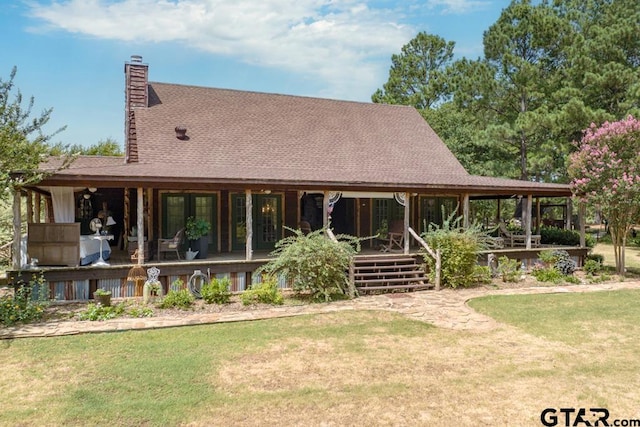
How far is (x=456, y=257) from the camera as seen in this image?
11.1 m

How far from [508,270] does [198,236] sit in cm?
854


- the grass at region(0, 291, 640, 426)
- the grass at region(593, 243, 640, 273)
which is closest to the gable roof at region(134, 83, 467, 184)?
the grass at region(0, 291, 640, 426)

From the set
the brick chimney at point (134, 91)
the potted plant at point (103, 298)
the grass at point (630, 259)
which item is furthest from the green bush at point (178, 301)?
the grass at point (630, 259)

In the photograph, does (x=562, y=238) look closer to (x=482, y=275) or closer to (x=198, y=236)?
(x=482, y=275)

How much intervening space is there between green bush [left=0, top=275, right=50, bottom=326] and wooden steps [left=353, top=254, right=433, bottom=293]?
21.5 ft

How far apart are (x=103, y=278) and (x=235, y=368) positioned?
5.20 metres

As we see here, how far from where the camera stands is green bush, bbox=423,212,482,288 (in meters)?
11.1

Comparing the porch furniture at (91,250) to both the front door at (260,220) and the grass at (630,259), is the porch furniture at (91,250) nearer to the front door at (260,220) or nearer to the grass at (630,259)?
the front door at (260,220)

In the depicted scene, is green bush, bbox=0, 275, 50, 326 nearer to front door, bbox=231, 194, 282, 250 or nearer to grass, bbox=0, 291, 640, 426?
grass, bbox=0, 291, 640, 426

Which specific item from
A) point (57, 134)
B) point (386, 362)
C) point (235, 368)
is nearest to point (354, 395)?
point (386, 362)

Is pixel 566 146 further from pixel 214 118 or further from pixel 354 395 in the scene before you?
pixel 354 395

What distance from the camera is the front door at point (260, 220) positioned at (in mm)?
13148

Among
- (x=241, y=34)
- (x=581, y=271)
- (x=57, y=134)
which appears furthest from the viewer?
(x=241, y=34)

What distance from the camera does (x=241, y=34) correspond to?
58.9 feet
